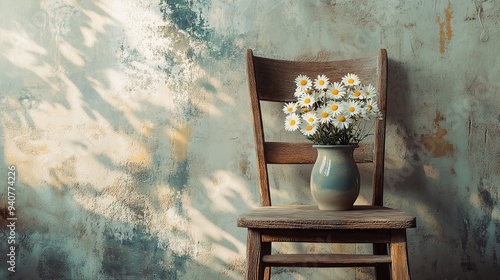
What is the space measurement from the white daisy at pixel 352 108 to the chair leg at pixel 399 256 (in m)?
0.37

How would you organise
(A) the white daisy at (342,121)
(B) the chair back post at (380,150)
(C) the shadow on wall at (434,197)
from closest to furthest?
(A) the white daisy at (342,121) → (B) the chair back post at (380,150) → (C) the shadow on wall at (434,197)

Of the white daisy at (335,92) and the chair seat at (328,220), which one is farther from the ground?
the white daisy at (335,92)

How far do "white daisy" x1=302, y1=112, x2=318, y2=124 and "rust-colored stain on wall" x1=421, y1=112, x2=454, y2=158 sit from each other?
2.03 ft

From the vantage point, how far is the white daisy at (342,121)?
170 cm

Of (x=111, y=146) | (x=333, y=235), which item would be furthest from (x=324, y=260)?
(x=111, y=146)

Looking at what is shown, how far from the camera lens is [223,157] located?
2184 millimetres

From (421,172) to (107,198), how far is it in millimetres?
1208

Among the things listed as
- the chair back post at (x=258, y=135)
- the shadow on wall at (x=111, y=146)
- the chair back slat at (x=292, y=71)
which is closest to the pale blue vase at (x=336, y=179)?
the chair back post at (x=258, y=135)

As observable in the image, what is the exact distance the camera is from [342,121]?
170 centimetres

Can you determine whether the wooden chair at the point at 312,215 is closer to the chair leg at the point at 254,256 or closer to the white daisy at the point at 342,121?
the chair leg at the point at 254,256

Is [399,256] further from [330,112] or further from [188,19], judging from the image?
[188,19]

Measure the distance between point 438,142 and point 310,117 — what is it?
67cm

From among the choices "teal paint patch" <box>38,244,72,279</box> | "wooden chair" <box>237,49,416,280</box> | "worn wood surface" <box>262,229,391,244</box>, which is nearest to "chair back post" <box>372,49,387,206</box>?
"wooden chair" <box>237,49,416,280</box>

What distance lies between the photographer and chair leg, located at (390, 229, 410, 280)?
1.51 m
